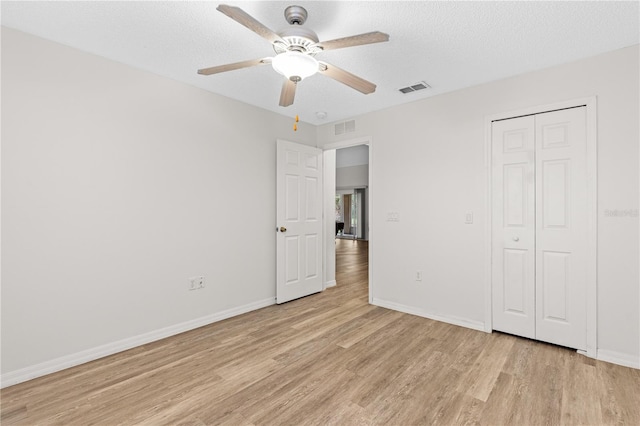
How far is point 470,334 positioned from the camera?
3191mm

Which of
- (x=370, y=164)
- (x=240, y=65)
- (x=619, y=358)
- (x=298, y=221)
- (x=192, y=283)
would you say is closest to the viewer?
(x=240, y=65)

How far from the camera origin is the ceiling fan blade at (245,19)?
1550 mm

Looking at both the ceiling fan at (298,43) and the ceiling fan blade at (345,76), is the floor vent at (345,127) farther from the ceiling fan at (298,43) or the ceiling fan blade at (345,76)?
the ceiling fan at (298,43)

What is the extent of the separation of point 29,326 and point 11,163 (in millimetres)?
1244

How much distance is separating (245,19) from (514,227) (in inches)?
119

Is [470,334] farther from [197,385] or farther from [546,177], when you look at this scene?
[197,385]

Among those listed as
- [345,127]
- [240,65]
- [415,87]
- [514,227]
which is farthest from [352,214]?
[240,65]

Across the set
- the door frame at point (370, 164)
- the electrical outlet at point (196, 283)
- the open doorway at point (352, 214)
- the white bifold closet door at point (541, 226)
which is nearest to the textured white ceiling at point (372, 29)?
the white bifold closet door at point (541, 226)

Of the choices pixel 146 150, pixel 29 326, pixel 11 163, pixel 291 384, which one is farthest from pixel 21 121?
pixel 291 384

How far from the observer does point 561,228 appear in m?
2.86

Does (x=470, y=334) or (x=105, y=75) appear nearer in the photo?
(x=105, y=75)

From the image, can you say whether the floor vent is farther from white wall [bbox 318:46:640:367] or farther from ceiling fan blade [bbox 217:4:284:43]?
ceiling fan blade [bbox 217:4:284:43]

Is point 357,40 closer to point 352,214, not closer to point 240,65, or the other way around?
point 240,65

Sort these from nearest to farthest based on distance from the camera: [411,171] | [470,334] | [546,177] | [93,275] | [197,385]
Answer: [197,385], [93,275], [546,177], [470,334], [411,171]
